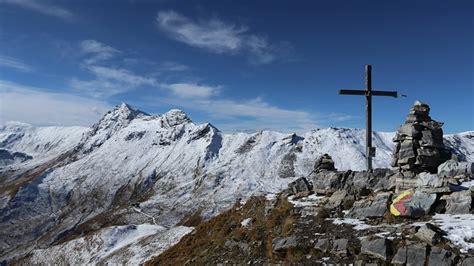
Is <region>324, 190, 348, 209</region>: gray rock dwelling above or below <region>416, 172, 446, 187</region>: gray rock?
below

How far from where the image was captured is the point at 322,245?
19.4m

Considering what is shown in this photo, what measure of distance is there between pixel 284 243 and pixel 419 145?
10900 mm

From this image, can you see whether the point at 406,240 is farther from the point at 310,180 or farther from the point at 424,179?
the point at 310,180

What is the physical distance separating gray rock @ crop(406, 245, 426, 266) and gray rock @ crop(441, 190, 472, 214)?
14.0 feet

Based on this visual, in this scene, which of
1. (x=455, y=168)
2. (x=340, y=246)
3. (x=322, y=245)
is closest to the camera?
(x=340, y=246)

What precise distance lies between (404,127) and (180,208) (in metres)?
164

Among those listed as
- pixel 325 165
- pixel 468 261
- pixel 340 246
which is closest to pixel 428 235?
pixel 468 261

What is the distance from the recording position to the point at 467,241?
16484 mm

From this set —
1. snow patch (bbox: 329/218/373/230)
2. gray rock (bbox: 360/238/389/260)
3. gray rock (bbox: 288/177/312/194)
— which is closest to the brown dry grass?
gray rock (bbox: 288/177/312/194)

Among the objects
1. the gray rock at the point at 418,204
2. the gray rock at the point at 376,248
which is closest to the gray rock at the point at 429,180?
the gray rock at the point at 418,204

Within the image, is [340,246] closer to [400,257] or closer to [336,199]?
[400,257]

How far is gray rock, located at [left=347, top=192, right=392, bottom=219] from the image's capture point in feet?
70.4

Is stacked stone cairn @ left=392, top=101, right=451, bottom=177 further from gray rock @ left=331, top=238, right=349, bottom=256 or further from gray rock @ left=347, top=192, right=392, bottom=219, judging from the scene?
gray rock @ left=331, top=238, right=349, bottom=256

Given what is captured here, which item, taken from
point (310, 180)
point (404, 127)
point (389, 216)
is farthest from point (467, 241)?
point (310, 180)
